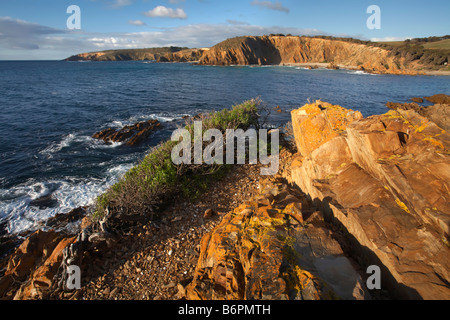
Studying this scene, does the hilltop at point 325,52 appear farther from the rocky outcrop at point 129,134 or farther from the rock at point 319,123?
the rock at point 319,123

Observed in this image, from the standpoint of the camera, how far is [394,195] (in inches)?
144

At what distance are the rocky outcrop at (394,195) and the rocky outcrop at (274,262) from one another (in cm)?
A: 52

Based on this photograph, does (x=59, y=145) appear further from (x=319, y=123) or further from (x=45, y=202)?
(x=319, y=123)

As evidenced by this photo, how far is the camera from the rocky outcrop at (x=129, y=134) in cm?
1527

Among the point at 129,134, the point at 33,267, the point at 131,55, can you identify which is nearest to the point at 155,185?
the point at 33,267

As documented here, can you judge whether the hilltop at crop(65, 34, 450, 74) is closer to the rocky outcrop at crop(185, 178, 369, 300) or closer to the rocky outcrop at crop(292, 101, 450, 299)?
the rocky outcrop at crop(292, 101, 450, 299)

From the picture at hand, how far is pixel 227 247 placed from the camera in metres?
3.61

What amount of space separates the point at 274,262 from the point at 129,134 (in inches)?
613

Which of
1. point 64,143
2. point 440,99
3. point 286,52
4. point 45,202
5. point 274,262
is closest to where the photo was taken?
point 274,262

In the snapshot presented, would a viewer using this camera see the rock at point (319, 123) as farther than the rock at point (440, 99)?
No

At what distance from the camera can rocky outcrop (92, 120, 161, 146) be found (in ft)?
50.1

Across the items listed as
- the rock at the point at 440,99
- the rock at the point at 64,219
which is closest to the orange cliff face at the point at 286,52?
the rock at the point at 440,99
